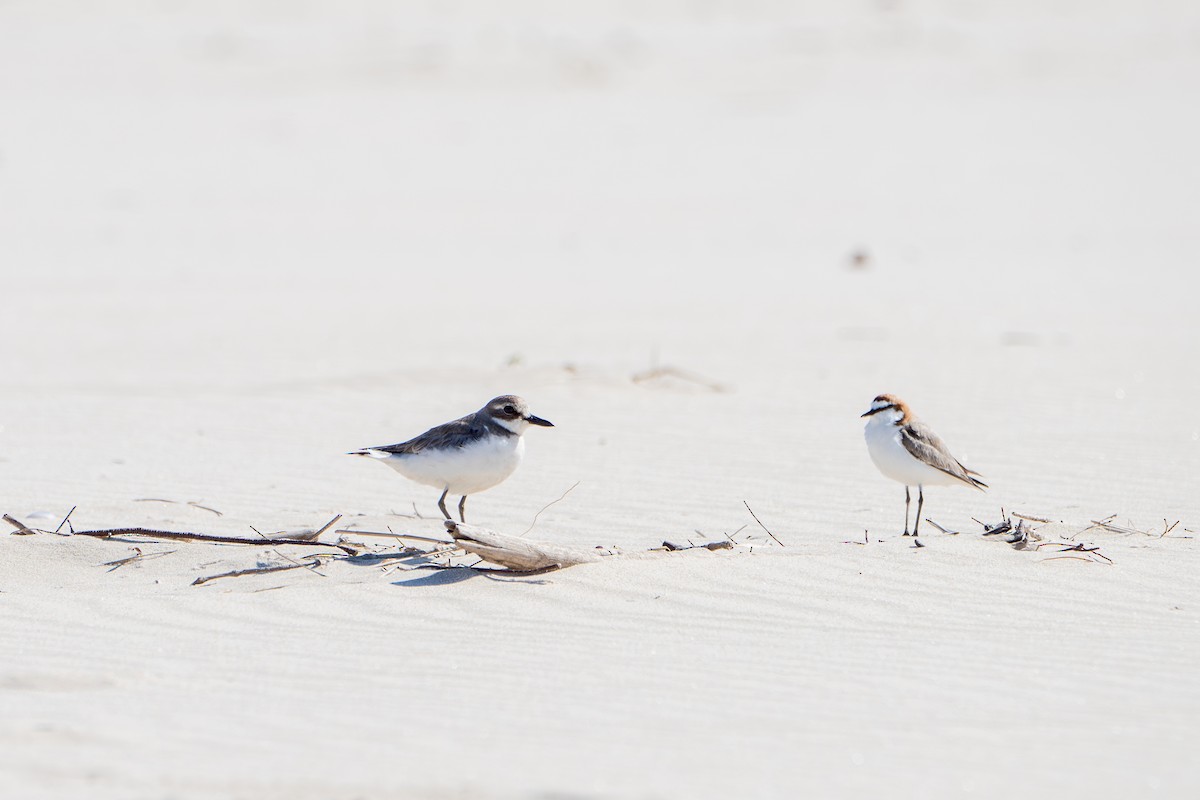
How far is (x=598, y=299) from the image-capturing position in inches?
760

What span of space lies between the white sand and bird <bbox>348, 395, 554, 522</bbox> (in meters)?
0.73

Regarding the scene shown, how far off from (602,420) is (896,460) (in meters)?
4.23

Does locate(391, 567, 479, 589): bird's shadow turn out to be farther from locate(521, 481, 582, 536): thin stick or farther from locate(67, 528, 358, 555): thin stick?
locate(521, 481, 582, 536): thin stick

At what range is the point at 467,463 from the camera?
7.59 metres

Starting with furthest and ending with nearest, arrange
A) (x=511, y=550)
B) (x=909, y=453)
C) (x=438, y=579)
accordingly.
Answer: (x=909, y=453) → (x=438, y=579) → (x=511, y=550)

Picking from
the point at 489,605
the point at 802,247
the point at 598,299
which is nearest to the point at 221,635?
the point at 489,605

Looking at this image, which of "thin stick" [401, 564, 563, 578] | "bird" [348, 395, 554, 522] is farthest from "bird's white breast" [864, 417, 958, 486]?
"thin stick" [401, 564, 563, 578]

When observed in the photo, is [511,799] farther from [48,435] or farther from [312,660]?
[48,435]

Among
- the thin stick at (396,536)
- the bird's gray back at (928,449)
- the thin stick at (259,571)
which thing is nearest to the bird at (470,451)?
the thin stick at (396,536)

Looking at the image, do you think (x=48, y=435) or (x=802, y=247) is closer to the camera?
(x=48, y=435)

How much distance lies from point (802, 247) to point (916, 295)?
177 inches

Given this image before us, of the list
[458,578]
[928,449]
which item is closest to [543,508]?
[458,578]

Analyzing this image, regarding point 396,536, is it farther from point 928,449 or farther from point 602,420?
point 602,420

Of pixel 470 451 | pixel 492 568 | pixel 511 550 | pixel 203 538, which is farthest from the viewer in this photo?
pixel 470 451
